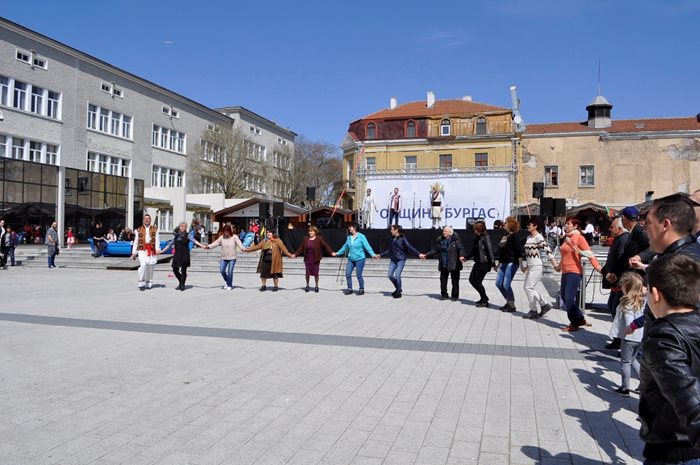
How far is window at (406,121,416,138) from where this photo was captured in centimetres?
5681

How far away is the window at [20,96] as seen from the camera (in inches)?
1393

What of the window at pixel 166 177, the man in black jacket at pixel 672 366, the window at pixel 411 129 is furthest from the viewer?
the window at pixel 411 129

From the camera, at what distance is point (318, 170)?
7175 centimetres

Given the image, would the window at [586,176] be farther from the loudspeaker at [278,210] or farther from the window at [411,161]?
the loudspeaker at [278,210]

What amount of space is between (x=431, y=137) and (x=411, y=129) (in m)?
2.95

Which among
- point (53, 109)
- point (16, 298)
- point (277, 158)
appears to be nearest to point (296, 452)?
point (16, 298)

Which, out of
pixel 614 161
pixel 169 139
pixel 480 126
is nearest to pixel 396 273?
pixel 169 139

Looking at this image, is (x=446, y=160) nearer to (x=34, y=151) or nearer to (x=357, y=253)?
(x=34, y=151)

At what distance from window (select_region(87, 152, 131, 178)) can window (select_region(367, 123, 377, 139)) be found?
24.9 m

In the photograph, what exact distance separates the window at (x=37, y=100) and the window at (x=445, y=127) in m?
34.9

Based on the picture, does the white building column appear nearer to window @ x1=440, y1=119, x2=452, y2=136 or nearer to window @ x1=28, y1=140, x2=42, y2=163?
window @ x1=28, y1=140, x2=42, y2=163

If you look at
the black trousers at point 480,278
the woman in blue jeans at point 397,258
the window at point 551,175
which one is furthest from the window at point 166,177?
the black trousers at point 480,278

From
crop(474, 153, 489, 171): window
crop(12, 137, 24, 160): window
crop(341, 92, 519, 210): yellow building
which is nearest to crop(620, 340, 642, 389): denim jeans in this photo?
crop(12, 137, 24, 160): window

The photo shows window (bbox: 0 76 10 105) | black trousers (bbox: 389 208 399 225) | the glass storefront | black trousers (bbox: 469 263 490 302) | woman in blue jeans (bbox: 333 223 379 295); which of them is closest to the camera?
black trousers (bbox: 469 263 490 302)
